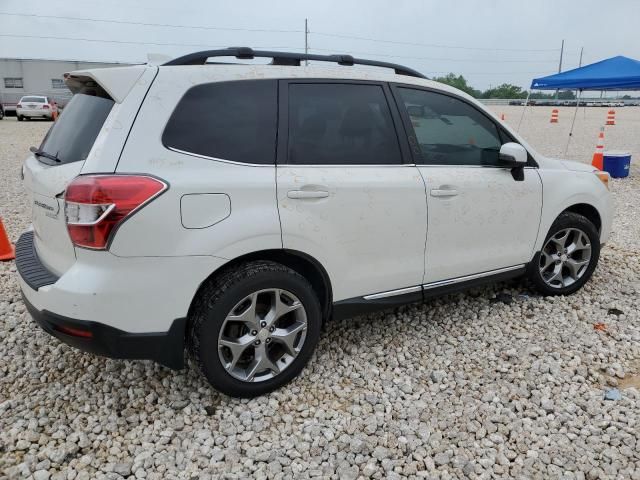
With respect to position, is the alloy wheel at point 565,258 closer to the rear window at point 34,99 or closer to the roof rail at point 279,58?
the roof rail at point 279,58

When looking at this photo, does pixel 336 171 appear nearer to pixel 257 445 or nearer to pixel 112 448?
pixel 257 445

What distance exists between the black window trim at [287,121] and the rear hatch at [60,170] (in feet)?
2.82

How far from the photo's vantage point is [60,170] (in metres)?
2.60

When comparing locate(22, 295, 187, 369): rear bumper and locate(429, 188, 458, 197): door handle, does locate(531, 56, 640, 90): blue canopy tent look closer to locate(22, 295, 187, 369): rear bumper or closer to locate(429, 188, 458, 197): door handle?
locate(429, 188, 458, 197): door handle

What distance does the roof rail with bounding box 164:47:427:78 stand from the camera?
2.74 meters

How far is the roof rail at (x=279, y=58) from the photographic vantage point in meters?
2.74

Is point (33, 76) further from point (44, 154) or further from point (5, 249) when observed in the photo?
point (44, 154)

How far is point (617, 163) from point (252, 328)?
9787 mm

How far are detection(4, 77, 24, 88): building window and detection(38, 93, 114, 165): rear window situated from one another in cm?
3283

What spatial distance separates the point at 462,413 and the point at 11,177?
10068 millimetres

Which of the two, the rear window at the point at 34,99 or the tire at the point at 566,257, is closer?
the tire at the point at 566,257

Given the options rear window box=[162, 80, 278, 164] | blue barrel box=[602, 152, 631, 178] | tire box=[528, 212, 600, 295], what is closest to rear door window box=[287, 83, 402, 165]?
rear window box=[162, 80, 278, 164]

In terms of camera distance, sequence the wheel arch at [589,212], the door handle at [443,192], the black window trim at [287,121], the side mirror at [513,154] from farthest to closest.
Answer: the wheel arch at [589,212]
the side mirror at [513,154]
the door handle at [443,192]
the black window trim at [287,121]

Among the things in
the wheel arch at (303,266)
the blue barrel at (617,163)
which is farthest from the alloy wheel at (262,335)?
the blue barrel at (617,163)
